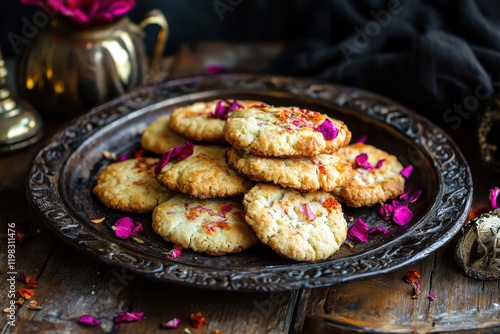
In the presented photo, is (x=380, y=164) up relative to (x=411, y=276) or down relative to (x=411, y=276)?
up

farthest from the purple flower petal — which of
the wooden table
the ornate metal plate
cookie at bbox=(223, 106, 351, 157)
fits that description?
cookie at bbox=(223, 106, 351, 157)

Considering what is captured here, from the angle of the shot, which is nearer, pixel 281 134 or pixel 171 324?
pixel 171 324

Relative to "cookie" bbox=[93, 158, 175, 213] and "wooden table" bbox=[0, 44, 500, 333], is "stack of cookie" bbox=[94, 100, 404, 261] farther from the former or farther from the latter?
"wooden table" bbox=[0, 44, 500, 333]

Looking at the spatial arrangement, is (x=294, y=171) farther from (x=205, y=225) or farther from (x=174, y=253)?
(x=174, y=253)

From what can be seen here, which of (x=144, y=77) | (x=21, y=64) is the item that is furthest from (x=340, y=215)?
(x=21, y=64)

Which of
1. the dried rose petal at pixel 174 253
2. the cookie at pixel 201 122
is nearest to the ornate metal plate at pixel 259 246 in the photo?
the dried rose petal at pixel 174 253

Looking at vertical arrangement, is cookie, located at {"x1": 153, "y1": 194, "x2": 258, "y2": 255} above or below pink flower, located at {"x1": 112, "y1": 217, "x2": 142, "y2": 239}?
above

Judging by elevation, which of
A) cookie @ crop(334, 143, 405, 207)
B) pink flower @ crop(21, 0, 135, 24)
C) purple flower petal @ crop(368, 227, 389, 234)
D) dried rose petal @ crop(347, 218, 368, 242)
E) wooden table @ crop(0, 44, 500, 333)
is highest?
pink flower @ crop(21, 0, 135, 24)

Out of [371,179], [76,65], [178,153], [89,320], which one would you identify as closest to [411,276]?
[371,179]
